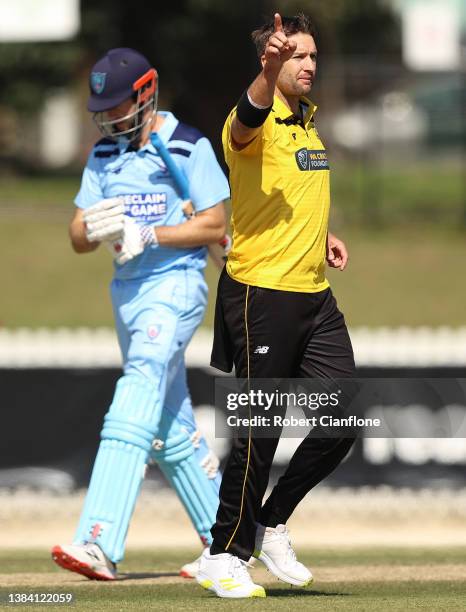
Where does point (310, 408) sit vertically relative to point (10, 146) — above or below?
below

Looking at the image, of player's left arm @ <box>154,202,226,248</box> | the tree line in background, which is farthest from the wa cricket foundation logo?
the tree line in background

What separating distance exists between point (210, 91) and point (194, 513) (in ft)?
67.1

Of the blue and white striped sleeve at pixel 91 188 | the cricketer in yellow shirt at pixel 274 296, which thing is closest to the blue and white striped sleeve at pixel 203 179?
the blue and white striped sleeve at pixel 91 188

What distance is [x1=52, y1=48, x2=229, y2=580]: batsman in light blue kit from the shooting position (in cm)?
616

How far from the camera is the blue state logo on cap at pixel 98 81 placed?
250 inches

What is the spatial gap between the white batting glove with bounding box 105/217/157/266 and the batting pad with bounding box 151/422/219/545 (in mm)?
847

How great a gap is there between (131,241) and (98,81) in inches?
29.9

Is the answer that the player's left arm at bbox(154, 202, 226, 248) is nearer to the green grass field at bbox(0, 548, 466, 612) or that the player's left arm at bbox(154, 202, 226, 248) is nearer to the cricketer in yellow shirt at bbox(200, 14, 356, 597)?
the cricketer in yellow shirt at bbox(200, 14, 356, 597)

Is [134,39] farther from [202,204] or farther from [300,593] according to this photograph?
[300,593]

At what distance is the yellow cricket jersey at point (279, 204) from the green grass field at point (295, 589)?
47.8 inches

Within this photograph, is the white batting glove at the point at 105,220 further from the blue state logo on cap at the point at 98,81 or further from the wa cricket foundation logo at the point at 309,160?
the wa cricket foundation logo at the point at 309,160

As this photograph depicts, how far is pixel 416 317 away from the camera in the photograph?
17.6 metres

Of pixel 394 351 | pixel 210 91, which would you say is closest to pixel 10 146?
pixel 210 91

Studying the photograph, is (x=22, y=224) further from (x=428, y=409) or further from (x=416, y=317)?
(x=428, y=409)
